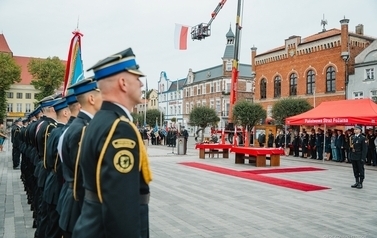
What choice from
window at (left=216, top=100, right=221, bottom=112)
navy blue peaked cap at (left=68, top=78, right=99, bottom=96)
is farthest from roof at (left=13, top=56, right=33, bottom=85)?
navy blue peaked cap at (left=68, top=78, right=99, bottom=96)

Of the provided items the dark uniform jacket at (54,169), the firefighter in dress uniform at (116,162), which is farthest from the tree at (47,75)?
the firefighter in dress uniform at (116,162)

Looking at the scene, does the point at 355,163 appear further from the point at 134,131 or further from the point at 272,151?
the point at 134,131

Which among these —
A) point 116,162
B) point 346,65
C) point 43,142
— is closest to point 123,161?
point 116,162

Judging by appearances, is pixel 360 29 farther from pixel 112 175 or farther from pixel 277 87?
pixel 112 175

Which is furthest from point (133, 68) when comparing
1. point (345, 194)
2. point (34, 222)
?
point (345, 194)

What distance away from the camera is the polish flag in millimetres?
25797

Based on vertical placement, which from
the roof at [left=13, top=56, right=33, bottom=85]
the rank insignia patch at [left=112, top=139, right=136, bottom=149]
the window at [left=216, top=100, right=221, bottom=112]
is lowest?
the rank insignia patch at [left=112, top=139, right=136, bottom=149]

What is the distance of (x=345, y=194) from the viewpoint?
9648mm

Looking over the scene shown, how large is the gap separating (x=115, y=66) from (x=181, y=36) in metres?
24.3

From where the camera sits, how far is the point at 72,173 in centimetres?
312

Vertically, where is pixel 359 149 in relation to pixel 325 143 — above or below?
above

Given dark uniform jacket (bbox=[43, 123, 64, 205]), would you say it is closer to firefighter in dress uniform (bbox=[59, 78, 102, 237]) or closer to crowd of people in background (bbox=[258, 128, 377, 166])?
firefighter in dress uniform (bbox=[59, 78, 102, 237])

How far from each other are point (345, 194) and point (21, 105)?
90485 mm

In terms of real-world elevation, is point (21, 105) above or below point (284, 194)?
above
